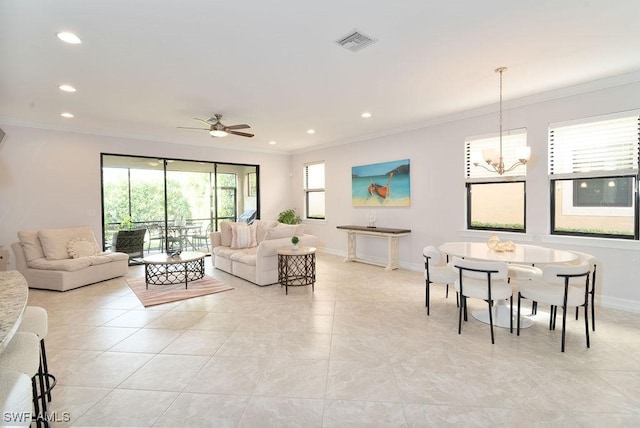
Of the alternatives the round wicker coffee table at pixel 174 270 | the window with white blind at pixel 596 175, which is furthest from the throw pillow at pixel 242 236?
the window with white blind at pixel 596 175

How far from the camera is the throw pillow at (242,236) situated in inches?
241

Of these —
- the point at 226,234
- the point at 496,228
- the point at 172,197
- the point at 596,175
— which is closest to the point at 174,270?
the point at 226,234

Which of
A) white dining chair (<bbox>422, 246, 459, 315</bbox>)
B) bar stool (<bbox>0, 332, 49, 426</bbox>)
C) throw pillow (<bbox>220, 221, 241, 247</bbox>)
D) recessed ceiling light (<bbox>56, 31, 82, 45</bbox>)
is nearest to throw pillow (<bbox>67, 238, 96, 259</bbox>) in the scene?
throw pillow (<bbox>220, 221, 241, 247</bbox>)

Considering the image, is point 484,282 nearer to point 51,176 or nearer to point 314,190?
point 314,190

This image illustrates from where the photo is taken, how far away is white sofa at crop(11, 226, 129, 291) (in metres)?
4.84

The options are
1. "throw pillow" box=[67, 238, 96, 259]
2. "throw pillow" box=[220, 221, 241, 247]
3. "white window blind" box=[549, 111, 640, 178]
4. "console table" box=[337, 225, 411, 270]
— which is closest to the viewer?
"white window blind" box=[549, 111, 640, 178]

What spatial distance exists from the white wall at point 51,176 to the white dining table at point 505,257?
645 cm

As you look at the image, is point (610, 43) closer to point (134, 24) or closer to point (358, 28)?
point (358, 28)

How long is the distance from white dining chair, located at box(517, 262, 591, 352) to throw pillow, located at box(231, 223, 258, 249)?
15.0 ft

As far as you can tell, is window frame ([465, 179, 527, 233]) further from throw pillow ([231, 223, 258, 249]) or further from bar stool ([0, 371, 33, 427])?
bar stool ([0, 371, 33, 427])

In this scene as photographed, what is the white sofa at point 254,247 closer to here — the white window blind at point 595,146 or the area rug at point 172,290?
the area rug at point 172,290

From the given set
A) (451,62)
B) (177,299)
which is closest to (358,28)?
(451,62)

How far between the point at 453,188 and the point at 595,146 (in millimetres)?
1930

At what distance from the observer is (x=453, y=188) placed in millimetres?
5465
